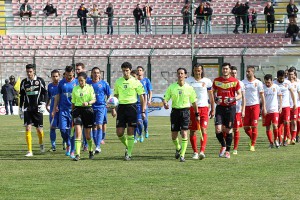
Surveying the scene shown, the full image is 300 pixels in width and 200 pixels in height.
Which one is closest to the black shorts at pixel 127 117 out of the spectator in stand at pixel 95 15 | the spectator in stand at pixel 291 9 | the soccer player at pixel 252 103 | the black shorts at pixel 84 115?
the black shorts at pixel 84 115

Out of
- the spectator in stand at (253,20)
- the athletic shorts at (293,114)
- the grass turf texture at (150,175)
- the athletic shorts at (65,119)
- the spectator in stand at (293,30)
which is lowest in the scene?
the grass turf texture at (150,175)

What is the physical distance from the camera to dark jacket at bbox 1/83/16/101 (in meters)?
41.7

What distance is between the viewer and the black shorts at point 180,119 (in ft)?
53.2

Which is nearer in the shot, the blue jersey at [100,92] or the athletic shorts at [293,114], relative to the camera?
the blue jersey at [100,92]

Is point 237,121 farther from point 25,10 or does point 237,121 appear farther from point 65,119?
point 25,10

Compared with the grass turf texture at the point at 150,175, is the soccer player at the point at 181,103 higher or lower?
higher

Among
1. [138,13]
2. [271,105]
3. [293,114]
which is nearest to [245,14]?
[138,13]

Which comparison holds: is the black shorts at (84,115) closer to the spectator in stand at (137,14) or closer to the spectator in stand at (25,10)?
Answer: the spectator in stand at (137,14)

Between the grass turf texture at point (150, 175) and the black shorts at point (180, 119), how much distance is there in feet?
2.25

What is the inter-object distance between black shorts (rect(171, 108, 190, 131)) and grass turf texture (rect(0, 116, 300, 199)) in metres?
0.69

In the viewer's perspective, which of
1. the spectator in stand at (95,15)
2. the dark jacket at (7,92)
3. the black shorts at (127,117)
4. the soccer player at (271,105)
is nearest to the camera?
the black shorts at (127,117)

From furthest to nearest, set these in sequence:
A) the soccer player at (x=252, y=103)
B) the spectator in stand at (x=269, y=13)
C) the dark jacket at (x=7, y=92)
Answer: the spectator in stand at (x=269, y=13)
the dark jacket at (x=7, y=92)
the soccer player at (x=252, y=103)

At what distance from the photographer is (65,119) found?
17.9 metres

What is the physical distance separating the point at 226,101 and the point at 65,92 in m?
3.60
